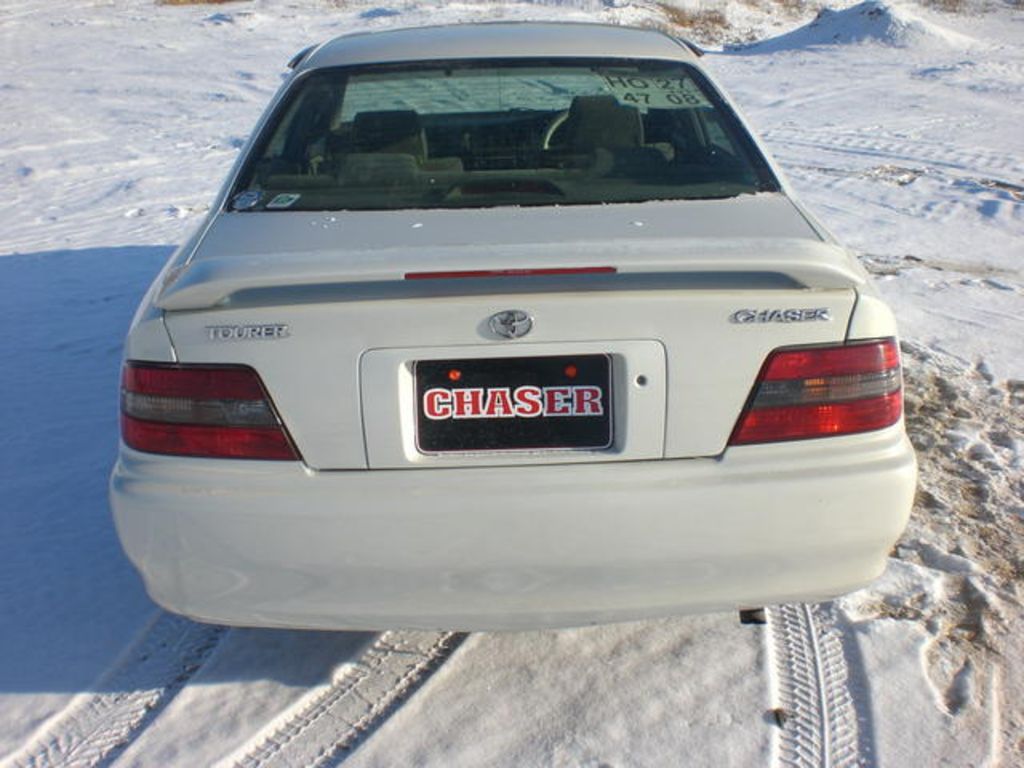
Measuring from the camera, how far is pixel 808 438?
221cm

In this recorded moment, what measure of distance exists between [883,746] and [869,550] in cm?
51

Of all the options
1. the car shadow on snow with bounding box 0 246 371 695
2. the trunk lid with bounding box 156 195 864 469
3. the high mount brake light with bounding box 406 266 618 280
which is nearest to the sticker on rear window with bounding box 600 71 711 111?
the trunk lid with bounding box 156 195 864 469

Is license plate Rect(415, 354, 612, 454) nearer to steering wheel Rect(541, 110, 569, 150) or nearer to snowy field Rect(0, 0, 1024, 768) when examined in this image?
snowy field Rect(0, 0, 1024, 768)

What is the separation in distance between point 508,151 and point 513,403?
1.27m

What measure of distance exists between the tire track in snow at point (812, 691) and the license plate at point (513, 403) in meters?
0.91

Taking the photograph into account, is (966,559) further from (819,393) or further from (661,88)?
(661,88)

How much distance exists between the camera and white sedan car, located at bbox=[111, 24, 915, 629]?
6.94 feet

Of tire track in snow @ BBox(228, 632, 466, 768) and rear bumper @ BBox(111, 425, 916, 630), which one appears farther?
tire track in snow @ BBox(228, 632, 466, 768)

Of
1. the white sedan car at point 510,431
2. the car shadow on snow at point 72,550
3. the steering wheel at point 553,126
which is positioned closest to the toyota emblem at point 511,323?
the white sedan car at point 510,431

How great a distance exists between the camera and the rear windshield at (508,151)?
109 inches

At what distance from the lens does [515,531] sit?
2141 millimetres

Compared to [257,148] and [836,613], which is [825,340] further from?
[257,148]

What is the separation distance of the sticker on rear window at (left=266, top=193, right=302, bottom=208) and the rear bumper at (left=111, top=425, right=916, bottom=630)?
0.85 metres

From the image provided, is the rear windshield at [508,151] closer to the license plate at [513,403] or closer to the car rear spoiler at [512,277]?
the car rear spoiler at [512,277]
